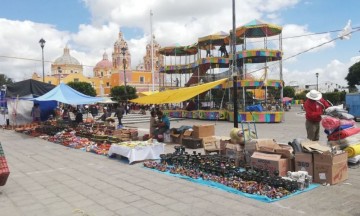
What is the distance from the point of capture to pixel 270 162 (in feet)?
22.9

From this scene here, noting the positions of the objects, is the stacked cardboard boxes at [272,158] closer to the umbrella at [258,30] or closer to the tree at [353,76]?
the umbrella at [258,30]

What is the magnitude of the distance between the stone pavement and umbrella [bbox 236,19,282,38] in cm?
1802

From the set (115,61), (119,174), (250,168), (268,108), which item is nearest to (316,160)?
(250,168)

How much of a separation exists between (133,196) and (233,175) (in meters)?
2.14

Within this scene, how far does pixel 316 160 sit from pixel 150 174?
3652 mm

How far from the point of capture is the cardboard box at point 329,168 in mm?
6500

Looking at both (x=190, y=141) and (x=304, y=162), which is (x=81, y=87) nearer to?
(x=190, y=141)

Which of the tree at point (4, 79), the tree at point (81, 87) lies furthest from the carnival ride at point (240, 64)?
the tree at point (4, 79)

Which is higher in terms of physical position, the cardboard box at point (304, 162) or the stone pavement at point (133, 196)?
the cardboard box at point (304, 162)

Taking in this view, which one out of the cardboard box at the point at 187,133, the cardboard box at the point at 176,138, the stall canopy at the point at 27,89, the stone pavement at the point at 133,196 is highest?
the stall canopy at the point at 27,89

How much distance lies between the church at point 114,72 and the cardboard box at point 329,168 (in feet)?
193

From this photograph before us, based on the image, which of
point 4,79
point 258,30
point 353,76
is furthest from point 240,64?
point 4,79

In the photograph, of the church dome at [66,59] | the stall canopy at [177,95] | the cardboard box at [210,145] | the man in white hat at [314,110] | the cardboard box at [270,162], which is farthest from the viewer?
the church dome at [66,59]

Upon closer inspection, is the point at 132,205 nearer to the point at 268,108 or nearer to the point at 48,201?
the point at 48,201
